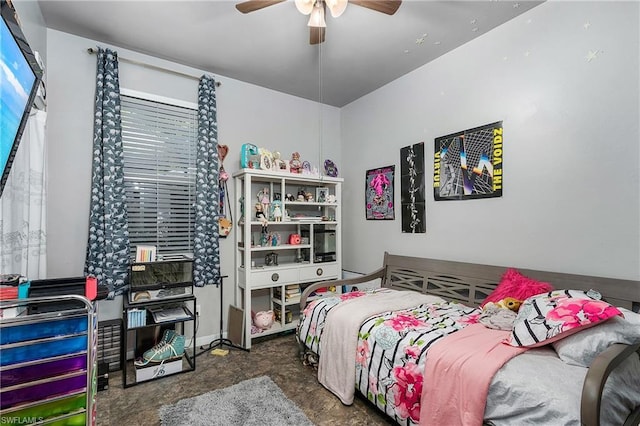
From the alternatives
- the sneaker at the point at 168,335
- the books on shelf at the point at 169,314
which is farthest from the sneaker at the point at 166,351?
the books on shelf at the point at 169,314

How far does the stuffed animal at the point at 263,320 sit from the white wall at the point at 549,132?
160cm

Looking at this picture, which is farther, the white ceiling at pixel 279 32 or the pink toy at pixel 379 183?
the pink toy at pixel 379 183

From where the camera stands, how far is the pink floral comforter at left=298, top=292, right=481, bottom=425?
5.59 ft

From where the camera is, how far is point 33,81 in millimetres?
1216

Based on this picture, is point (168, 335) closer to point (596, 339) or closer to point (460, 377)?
point (460, 377)

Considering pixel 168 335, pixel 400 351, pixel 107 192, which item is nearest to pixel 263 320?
pixel 168 335

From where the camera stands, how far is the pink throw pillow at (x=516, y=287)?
6.64 ft

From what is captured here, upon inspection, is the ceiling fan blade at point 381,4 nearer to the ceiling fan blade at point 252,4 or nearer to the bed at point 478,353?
the ceiling fan blade at point 252,4

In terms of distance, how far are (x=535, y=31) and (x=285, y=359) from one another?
3.22m

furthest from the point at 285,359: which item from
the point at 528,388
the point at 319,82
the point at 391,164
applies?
the point at 319,82

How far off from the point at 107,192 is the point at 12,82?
1657mm

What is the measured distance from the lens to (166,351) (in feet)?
8.05

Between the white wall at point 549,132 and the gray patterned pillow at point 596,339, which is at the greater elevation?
the white wall at point 549,132

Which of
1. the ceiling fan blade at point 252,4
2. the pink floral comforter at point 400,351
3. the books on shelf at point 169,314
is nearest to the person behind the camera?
the pink floral comforter at point 400,351
